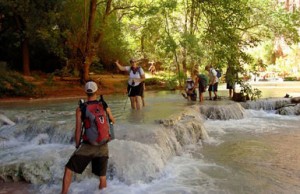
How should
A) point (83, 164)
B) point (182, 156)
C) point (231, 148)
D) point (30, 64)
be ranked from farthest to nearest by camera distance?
point (30, 64) < point (231, 148) < point (182, 156) < point (83, 164)

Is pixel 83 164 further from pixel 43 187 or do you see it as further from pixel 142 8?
pixel 142 8

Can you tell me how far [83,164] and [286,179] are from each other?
3.95m

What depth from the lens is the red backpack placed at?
5.68m

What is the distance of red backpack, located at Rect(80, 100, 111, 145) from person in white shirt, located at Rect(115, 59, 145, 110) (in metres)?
6.06

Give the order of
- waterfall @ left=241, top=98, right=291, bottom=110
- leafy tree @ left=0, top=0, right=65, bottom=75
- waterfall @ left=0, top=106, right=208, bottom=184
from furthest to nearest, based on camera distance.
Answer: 1. leafy tree @ left=0, top=0, right=65, bottom=75
2. waterfall @ left=241, top=98, right=291, bottom=110
3. waterfall @ left=0, top=106, right=208, bottom=184

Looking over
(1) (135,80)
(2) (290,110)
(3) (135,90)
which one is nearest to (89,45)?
(3) (135,90)

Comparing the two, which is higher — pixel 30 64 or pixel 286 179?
pixel 30 64

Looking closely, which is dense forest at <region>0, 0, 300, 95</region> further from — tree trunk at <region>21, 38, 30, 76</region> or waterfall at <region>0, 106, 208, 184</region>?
waterfall at <region>0, 106, 208, 184</region>

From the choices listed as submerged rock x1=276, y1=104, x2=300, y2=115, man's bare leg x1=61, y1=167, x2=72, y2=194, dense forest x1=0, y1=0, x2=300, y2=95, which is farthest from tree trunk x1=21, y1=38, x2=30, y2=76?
man's bare leg x1=61, y1=167, x2=72, y2=194

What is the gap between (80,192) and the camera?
6738mm

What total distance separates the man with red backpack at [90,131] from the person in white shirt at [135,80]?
19.6ft

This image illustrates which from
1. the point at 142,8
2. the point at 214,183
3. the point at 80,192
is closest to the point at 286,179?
the point at 214,183

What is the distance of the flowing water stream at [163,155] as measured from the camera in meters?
7.17

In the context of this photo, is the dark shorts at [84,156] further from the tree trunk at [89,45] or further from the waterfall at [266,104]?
the tree trunk at [89,45]
